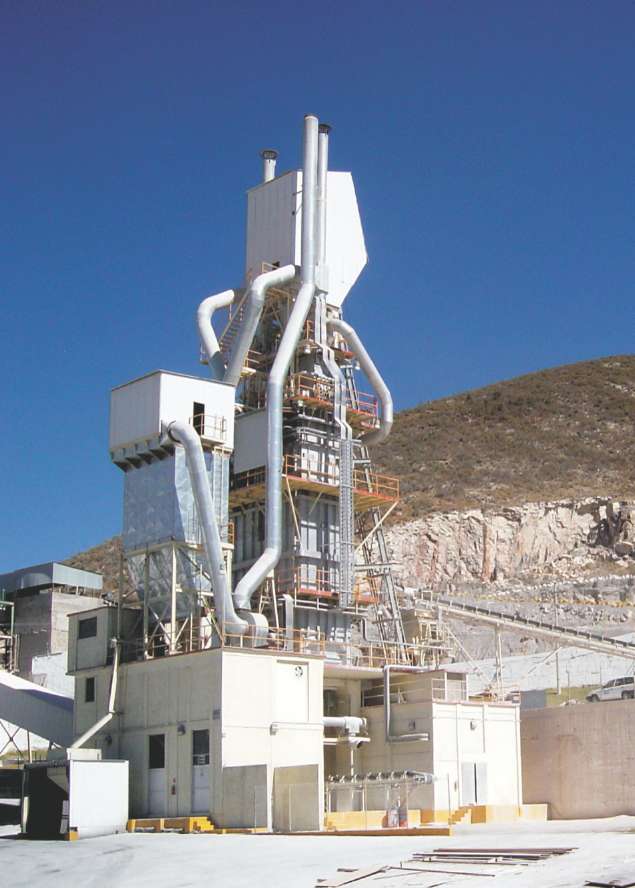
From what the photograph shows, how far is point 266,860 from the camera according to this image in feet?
88.8

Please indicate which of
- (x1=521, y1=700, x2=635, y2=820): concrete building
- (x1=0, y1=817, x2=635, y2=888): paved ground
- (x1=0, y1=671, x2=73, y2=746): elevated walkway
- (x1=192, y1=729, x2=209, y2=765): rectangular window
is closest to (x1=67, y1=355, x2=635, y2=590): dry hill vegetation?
(x1=0, y1=671, x2=73, y2=746): elevated walkway

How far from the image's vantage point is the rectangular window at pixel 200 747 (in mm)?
39125

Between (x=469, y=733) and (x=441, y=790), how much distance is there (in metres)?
2.54

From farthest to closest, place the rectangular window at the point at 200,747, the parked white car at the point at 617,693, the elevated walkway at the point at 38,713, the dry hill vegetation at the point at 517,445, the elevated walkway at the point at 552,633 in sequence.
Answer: the dry hill vegetation at the point at 517,445 → the elevated walkway at the point at 552,633 → the elevated walkway at the point at 38,713 → the parked white car at the point at 617,693 → the rectangular window at the point at 200,747

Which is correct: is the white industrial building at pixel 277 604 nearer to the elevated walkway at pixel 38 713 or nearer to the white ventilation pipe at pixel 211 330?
the white ventilation pipe at pixel 211 330

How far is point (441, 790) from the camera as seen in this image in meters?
43.6

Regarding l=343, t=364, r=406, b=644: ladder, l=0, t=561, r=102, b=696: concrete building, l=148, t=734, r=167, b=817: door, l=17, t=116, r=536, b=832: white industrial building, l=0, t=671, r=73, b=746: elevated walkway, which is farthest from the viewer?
l=0, t=561, r=102, b=696: concrete building

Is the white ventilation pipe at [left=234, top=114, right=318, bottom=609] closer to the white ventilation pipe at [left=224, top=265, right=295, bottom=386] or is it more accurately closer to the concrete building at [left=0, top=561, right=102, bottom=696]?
the white ventilation pipe at [left=224, top=265, right=295, bottom=386]

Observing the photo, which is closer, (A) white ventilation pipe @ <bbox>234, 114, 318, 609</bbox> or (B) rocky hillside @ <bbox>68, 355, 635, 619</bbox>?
(A) white ventilation pipe @ <bbox>234, 114, 318, 609</bbox>

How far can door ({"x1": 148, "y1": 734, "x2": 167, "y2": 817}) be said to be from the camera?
40.2m

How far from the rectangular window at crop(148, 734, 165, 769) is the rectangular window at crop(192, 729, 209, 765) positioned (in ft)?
5.28

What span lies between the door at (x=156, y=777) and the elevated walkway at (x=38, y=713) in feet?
23.3

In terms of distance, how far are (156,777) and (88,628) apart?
275 inches

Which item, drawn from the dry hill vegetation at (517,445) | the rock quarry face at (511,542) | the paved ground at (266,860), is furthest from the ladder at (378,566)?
the dry hill vegetation at (517,445)
